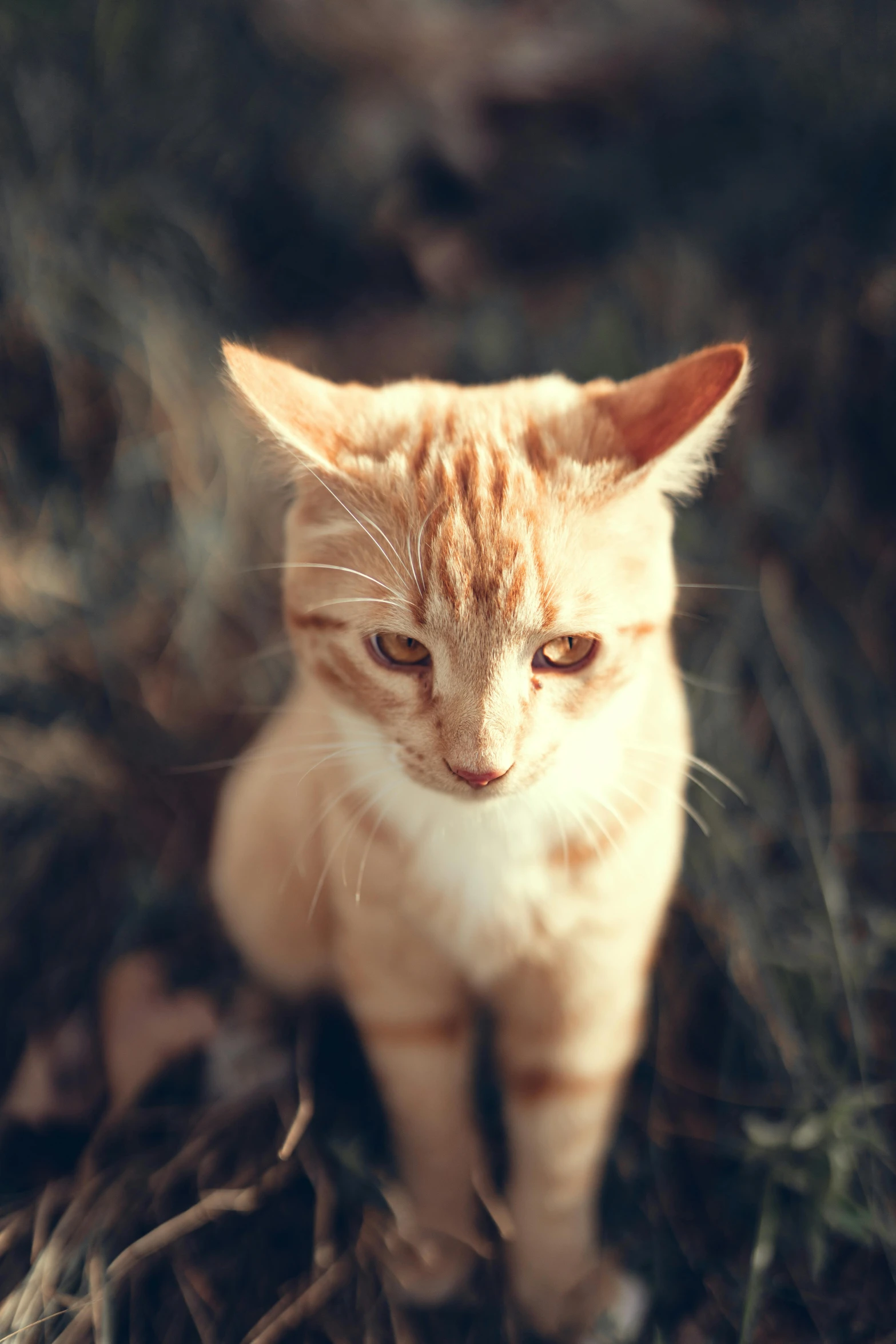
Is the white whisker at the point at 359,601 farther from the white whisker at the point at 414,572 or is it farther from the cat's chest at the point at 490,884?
the cat's chest at the point at 490,884

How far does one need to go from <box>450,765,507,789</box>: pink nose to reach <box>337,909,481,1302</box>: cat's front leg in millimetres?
319

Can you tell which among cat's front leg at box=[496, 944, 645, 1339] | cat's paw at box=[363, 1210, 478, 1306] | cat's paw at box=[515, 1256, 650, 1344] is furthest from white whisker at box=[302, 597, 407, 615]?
cat's paw at box=[515, 1256, 650, 1344]

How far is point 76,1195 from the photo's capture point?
141 cm

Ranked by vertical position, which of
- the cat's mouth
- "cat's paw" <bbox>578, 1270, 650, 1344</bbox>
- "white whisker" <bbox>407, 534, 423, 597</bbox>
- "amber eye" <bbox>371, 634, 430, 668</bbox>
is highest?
"white whisker" <bbox>407, 534, 423, 597</bbox>

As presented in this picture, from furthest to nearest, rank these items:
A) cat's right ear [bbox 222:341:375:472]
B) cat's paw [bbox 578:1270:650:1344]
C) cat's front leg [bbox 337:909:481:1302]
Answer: cat's paw [bbox 578:1270:650:1344]
cat's front leg [bbox 337:909:481:1302]
cat's right ear [bbox 222:341:375:472]

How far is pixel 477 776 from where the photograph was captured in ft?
3.15

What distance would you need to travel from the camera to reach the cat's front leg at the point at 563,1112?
48.1 inches

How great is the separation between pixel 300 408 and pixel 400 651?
1.04 feet

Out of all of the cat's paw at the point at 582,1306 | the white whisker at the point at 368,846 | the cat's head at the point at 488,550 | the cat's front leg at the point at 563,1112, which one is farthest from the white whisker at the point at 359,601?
the cat's paw at the point at 582,1306

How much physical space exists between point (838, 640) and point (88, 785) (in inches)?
67.6

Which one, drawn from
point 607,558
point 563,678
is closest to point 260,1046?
point 563,678

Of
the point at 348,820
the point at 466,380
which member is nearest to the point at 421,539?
the point at 348,820

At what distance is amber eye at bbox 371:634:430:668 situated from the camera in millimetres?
1019

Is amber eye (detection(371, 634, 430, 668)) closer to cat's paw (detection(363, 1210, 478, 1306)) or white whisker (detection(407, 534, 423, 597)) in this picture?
white whisker (detection(407, 534, 423, 597))
